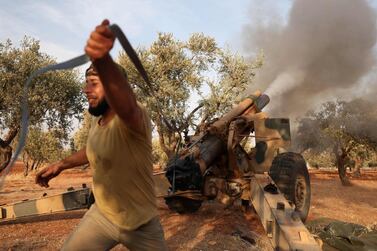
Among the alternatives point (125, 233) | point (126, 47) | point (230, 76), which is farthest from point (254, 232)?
point (230, 76)

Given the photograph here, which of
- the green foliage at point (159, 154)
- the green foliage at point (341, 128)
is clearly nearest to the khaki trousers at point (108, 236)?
the green foliage at point (341, 128)

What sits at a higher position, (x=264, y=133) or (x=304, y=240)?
(x=264, y=133)

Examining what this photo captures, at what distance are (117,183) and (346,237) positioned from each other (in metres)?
4.48

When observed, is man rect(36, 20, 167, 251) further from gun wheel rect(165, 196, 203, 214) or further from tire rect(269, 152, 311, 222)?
tire rect(269, 152, 311, 222)

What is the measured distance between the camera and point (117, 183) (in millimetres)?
2566

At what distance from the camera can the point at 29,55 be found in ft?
52.3

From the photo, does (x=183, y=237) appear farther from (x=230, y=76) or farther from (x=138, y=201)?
(x=230, y=76)

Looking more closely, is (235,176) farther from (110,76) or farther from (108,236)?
(110,76)

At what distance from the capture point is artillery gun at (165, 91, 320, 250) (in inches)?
255

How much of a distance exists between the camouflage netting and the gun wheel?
2.05m

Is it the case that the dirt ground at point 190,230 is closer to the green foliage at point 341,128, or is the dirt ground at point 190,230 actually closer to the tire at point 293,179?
the tire at point 293,179

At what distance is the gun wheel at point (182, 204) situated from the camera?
7.49 m

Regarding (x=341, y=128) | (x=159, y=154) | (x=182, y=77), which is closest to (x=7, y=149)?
(x=182, y=77)

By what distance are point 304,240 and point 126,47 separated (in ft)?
9.93
